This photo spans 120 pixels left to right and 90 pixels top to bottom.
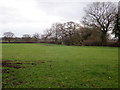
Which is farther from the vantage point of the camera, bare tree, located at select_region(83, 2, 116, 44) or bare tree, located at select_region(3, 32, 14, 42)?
bare tree, located at select_region(3, 32, 14, 42)

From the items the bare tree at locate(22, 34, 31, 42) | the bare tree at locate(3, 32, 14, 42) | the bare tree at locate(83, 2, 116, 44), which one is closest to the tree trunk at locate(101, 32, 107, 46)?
the bare tree at locate(83, 2, 116, 44)

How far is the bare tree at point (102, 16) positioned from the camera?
132 ft

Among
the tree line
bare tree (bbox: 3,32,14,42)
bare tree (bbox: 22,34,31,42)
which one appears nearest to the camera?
the tree line

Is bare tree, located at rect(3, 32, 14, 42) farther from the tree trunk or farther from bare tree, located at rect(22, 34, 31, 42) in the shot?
the tree trunk

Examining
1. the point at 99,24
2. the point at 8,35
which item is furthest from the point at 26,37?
the point at 99,24

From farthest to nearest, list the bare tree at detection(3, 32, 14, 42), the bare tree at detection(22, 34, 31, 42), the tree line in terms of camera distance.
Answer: the bare tree at detection(22, 34, 31, 42) → the bare tree at detection(3, 32, 14, 42) → the tree line

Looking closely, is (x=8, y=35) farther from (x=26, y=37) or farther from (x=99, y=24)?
(x=99, y=24)

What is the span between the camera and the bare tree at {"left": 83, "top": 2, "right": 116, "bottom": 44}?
132ft

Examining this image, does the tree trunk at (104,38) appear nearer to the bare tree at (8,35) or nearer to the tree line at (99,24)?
the tree line at (99,24)

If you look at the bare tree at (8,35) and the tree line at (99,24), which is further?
the bare tree at (8,35)

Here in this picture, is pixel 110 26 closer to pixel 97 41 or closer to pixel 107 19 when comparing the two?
pixel 107 19

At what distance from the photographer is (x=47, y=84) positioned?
4855 millimetres

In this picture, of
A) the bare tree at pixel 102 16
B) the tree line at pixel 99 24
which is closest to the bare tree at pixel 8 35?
the tree line at pixel 99 24

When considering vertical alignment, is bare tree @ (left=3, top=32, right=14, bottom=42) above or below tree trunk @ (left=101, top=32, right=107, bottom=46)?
above
